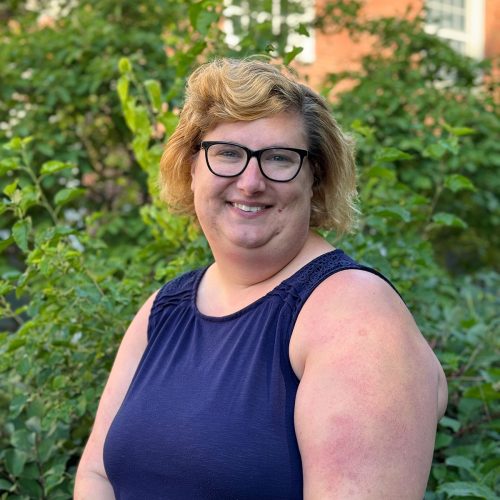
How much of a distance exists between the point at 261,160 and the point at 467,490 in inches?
41.4

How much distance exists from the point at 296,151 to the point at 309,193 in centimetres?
14

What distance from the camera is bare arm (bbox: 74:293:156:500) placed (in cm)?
226

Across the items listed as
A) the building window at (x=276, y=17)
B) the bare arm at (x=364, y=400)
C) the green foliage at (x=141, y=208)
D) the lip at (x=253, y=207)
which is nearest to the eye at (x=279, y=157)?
the lip at (x=253, y=207)

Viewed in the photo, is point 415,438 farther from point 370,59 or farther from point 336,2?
point 336,2

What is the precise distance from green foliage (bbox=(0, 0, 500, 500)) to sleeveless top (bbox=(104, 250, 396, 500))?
65 centimetres

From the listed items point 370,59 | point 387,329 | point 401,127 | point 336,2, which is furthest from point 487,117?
point 387,329

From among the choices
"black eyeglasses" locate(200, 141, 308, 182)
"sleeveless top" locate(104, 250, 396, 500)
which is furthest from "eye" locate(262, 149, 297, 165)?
"sleeveless top" locate(104, 250, 396, 500)

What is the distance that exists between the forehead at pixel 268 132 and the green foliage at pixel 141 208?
82 cm

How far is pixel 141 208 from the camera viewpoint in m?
3.72

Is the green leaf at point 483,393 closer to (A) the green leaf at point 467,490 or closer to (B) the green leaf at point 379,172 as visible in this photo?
(A) the green leaf at point 467,490

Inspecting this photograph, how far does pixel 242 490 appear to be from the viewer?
180 centimetres

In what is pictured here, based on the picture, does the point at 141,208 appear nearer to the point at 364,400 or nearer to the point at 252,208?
the point at 252,208

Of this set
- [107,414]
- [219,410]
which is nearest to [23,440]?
[107,414]

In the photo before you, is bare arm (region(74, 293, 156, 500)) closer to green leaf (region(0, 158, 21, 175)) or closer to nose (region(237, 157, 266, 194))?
nose (region(237, 157, 266, 194))
